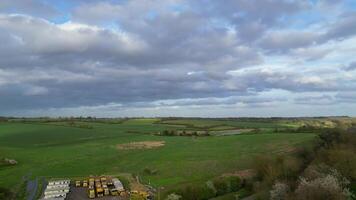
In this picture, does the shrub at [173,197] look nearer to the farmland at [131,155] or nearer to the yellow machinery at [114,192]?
the farmland at [131,155]

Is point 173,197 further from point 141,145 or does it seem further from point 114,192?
point 141,145

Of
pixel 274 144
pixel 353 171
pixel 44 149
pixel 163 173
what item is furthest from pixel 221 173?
pixel 44 149

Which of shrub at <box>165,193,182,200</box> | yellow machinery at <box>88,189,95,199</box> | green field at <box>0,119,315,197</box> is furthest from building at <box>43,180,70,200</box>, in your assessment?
shrub at <box>165,193,182,200</box>

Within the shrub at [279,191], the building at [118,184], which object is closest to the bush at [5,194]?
the building at [118,184]

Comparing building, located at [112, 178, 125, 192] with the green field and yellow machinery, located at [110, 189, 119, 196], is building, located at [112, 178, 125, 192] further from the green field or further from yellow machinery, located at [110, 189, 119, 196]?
the green field

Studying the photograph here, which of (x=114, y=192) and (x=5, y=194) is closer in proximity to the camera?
(x=5, y=194)

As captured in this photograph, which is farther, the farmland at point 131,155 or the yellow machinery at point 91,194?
the farmland at point 131,155

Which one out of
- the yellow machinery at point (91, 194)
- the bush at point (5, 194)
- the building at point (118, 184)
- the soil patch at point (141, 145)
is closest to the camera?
the bush at point (5, 194)

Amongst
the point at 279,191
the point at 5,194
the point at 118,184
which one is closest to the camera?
the point at 279,191

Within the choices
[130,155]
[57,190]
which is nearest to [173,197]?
[57,190]

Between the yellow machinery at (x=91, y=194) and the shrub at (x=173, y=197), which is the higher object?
the shrub at (x=173, y=197)
